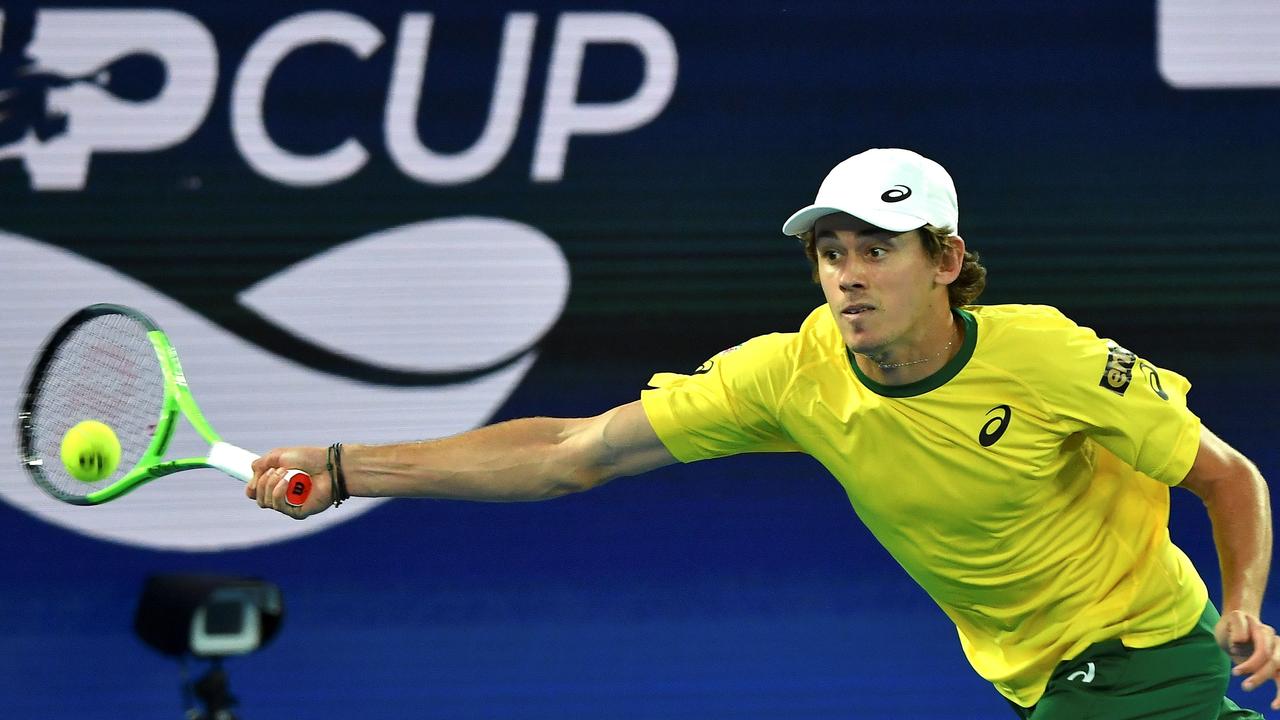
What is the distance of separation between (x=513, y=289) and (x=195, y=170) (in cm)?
105

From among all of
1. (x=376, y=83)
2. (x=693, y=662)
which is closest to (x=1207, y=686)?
(x=693, y=662)

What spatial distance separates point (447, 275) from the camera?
194 inches

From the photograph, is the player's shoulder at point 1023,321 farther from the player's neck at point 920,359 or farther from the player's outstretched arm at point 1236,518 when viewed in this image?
the player's outstretched arm at point 1236,518

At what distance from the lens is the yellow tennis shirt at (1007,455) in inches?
118

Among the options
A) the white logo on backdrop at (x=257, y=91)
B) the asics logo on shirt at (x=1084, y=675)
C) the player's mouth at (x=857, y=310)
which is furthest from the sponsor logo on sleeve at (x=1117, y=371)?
→ the white logo on backdrop at (x=257, y=91)

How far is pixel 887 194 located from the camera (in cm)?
298

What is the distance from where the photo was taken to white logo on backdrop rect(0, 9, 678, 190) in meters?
4.79

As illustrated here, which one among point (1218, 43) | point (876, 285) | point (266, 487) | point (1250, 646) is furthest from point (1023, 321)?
point (1218, 43)

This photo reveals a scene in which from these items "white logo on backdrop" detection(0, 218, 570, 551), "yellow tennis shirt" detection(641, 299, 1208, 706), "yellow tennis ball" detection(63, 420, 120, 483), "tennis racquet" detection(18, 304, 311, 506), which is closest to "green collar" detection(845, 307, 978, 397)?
"yellow tennis shirt" detection(641, 299, 1208, 706)

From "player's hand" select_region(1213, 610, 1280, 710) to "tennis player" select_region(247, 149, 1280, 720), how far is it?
0.52 ft

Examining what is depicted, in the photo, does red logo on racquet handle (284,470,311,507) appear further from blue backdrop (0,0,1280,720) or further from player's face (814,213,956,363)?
blue backdrop (0,0,1280,720)

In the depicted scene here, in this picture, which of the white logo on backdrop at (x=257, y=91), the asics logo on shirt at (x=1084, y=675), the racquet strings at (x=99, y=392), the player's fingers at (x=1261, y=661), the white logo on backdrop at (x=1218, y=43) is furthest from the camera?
the white logo on backdrop at (x=1218, y=43)

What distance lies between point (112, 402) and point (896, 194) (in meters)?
2.01

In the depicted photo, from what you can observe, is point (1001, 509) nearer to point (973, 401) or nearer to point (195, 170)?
point (973, 401)
